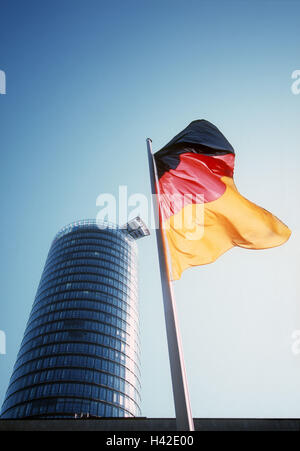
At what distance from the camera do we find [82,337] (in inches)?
Answer: 2938

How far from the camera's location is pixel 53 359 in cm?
7075

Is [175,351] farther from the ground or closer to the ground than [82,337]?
closer to the ground

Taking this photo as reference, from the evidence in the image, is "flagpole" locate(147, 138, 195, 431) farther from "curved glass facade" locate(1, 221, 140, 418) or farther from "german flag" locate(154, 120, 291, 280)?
"curved glass facade" locate(1, 221, 140, 418)

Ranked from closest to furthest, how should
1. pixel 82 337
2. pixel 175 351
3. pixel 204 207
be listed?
pixel 175 351
pixel 204 207
pixel 82 337

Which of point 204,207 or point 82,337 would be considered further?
point 82,337

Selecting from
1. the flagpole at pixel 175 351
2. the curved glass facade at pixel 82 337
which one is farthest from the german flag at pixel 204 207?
the curved glass facade at pixel 82 337

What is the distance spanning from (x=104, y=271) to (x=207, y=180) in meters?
85.3

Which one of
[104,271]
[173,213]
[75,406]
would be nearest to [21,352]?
[75,406]

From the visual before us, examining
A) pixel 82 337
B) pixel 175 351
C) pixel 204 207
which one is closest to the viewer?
pixel 175 351

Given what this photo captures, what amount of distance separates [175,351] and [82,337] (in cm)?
7582

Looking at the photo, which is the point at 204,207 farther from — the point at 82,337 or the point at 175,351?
the point at 82,337

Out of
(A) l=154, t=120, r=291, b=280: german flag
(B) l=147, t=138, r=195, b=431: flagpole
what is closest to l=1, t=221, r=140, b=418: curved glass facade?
(A) l=154, t=120, r=291, b=280: german flag

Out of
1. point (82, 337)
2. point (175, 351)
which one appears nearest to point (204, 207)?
point (175, 351)
